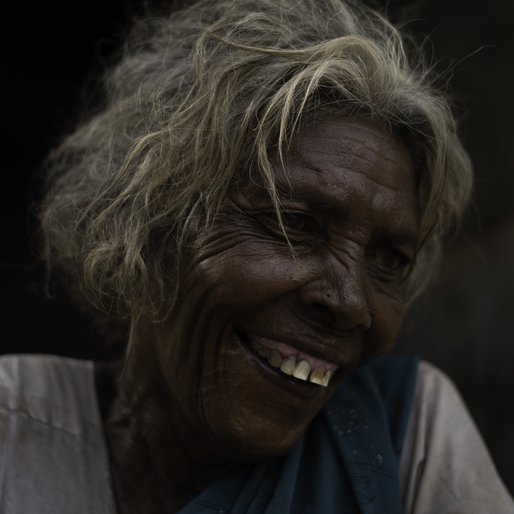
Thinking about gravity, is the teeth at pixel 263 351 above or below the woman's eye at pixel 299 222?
below

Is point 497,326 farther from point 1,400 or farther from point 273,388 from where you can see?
point 1,400

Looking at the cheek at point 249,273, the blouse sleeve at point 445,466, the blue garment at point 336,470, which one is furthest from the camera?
the blouse sleeve at point 445,466

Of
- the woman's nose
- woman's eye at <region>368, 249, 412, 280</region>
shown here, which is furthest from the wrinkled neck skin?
woman's eye at <region>368, 249, 412, 280</region>

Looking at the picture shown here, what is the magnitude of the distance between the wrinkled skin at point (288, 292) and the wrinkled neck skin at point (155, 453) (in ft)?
0.14

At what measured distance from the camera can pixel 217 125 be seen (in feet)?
6.52

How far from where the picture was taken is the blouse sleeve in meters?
2.12

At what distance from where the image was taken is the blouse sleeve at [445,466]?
83.4 inches

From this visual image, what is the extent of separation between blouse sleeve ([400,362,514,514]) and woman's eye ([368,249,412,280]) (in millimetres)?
407

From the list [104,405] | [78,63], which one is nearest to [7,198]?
[78,63]

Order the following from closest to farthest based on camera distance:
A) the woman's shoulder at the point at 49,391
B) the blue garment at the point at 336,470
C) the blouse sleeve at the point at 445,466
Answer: the blue garment at the point at 336,470, the blouse sleeve at the point at 445,466, the woman's shoulder at the point at 49,391

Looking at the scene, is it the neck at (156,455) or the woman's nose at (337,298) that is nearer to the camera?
the woman's nose at (337,298)

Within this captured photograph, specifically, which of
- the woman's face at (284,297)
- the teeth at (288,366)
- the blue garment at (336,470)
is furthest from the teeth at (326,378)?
the blue garment at (336,470)

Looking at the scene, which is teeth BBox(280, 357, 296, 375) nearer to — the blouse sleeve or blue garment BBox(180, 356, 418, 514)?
blue garment BBox(180, 356, 418, 514)

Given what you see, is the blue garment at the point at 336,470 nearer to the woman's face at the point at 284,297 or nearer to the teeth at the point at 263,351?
the woman's face at the point at 284,297
